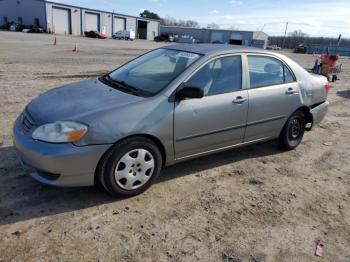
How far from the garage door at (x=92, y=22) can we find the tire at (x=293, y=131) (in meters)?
68.9

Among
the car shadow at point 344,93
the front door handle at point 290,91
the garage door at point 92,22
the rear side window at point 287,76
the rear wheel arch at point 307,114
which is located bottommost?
the car shadow at point 344,93

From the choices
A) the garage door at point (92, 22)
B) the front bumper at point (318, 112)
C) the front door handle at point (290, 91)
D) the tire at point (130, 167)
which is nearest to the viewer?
the tire at point (130, 167)

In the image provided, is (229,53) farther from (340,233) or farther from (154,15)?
(154,15)

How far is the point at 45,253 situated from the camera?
2.80 meters

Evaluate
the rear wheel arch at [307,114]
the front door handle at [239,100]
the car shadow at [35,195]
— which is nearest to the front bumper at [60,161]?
the car shadow at [35,195]

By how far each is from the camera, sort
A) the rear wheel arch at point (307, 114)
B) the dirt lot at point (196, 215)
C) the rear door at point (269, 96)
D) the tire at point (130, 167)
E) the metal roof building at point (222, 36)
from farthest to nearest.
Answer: the metal roof building at point (222, 36) → the rear wheel arch at point (307, 114) → the rear door at point (269, 96) → the tire at point (130, 167) → the dirt lot at point (196, 215)

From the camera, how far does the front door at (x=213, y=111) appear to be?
3.93 meters

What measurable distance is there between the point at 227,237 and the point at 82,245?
4.46ft

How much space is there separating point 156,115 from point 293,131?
279cm

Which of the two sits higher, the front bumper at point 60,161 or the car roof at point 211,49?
the car roof at point 211,49

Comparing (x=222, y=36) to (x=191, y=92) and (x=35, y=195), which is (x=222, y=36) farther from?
(x=35, y=195)

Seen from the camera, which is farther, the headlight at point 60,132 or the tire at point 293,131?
the tire at point 293,131

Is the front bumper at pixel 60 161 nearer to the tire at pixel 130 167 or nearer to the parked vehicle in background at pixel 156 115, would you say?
the parked vehicle in background at pixel 156 115

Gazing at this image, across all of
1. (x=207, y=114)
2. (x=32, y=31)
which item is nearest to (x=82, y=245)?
(x=207, y=114)
